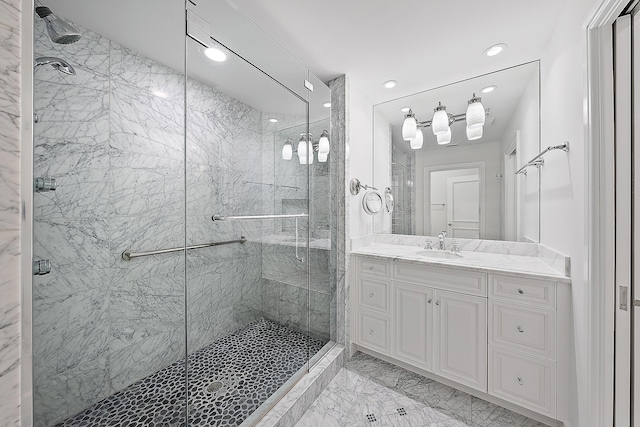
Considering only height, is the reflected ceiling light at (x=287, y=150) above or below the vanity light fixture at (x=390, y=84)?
below

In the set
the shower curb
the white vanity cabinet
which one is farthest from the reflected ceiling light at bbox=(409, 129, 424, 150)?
the shower curb

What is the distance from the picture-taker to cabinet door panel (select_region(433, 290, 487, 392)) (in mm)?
1612

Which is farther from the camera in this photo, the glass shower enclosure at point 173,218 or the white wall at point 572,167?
the glass shower enclosure at point 173,218

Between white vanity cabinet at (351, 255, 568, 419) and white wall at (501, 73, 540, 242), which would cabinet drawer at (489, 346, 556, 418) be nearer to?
white vanity cabinet at (351, 255, 568, 419)

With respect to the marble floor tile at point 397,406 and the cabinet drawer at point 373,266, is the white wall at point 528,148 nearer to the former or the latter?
the cabinet drawer at point 373,266

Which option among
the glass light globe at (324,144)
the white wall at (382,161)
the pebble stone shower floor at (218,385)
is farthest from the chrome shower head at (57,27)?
the white wall at (382,161)

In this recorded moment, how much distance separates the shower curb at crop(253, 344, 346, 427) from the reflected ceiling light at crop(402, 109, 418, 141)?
199cm

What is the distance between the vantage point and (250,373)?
5.44ft

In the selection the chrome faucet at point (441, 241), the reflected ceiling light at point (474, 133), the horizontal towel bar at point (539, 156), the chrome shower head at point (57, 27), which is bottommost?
the chrome faucet at point (441, 241)

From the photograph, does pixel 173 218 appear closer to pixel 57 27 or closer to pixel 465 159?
pixel 57 27

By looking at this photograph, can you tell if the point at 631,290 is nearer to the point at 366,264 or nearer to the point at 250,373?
the point at 366,264

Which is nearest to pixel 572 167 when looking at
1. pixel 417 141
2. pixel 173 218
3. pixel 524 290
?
pixel 524 290

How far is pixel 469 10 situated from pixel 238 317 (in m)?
2.39

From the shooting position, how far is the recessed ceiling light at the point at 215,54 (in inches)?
51.8
